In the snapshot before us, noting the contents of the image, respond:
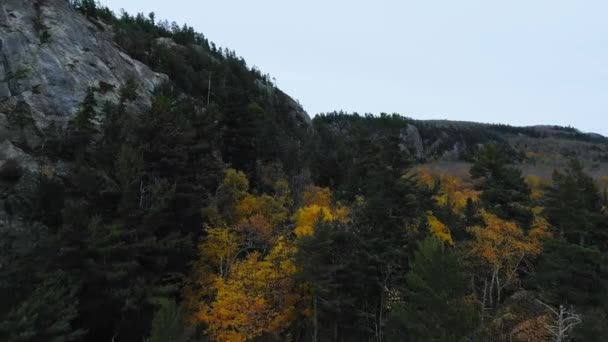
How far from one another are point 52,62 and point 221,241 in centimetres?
2730

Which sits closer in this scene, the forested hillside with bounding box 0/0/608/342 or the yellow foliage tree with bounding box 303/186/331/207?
the forested hillside with bounding box 0/0/608/342

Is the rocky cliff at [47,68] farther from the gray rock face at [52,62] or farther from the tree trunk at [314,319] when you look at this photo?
the tree trunk at [314,319]

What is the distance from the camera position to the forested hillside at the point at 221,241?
23297 mm

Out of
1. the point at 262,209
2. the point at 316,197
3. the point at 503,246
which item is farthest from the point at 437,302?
the point at 316,197

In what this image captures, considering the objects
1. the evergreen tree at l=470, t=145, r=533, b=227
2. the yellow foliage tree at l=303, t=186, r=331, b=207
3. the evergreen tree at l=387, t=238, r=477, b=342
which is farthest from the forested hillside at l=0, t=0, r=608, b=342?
the yellow foliage tree at l=303, t=186, r=331, b=207

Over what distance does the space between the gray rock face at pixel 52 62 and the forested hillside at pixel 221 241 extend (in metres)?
0.19

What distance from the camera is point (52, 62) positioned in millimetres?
43750

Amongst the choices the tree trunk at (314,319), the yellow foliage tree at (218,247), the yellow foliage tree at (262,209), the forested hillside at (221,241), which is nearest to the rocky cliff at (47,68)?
the forested hillside at (221,241)

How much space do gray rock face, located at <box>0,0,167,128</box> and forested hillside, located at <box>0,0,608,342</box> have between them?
0.19 meters

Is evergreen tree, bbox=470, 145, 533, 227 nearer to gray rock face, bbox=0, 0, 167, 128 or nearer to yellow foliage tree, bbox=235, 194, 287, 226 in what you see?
yellow foliage tree, bbox=235, 194, 287, 226

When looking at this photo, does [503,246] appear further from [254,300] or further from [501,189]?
[254,300]

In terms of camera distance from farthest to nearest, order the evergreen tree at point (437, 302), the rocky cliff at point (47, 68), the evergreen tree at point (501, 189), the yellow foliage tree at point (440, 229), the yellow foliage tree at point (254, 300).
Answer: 1. the evergreen tree at point (501, 189)
2. the rocky cliff at point (47, 68)
3. the yellow foliage tree at point (440, 229)
4. the yellow foliage tree at point (254, 300)
5. the evergreen tree at point (437, 302)

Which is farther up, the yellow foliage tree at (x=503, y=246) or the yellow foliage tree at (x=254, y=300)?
the yellow foliage tree at (x=503, y=246)

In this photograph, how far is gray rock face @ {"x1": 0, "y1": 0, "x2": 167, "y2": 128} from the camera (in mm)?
39625
